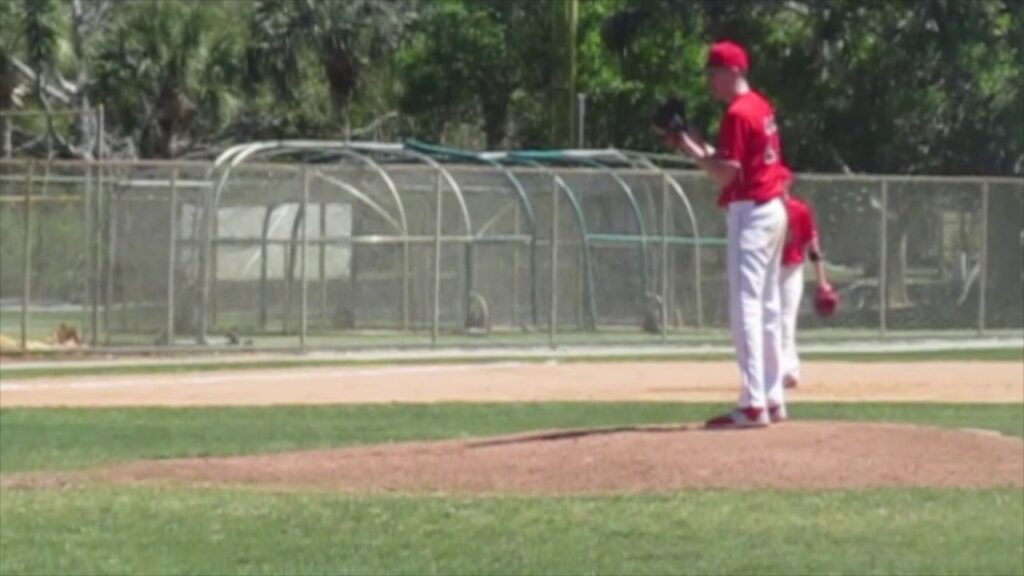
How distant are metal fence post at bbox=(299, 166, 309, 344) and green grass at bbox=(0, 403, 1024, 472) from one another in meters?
10.1

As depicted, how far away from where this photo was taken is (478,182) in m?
33.1

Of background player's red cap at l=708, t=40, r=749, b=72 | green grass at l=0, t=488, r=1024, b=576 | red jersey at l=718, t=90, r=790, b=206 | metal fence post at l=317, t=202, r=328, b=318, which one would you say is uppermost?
background player's red cap at l=708, t=40, r=749, b=72

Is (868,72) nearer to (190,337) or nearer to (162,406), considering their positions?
(190,337)

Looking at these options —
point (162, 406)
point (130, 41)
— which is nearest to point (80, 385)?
point (162, 406)

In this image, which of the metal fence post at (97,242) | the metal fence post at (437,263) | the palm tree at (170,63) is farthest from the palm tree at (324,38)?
the metal fence post at (97,242)

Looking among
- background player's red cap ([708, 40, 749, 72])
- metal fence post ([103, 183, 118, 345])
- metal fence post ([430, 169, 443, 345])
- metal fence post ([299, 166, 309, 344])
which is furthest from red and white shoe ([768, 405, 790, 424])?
metal fence post ([430, 169, 443, 345])

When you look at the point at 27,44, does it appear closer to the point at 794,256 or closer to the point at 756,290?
the point at 794,256

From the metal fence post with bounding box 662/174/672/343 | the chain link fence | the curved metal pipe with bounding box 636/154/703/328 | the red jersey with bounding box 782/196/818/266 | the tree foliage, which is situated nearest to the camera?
the red jersey with bounding box 782/196/818/266

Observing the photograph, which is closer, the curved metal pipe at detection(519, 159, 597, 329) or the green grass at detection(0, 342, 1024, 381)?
the green grass at detection(0, 342, 1024, 381)

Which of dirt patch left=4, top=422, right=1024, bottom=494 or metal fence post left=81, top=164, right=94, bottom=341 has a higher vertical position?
metal fence post left=81, top=164, right=94, bottom=341

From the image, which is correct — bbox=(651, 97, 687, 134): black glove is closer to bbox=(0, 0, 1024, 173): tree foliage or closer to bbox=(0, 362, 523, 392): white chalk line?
bbox=(0, 362, 523, 392): white chalk line

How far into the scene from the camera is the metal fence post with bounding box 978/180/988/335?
34.4 metres

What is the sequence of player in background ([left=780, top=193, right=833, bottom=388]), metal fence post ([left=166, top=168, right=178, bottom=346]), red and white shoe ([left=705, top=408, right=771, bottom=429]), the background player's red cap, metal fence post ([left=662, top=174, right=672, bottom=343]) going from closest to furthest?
the background player's red cap
red and white shoe ([left=705, top=408, right=771, bottom=429])
player in background ([left=780, top=193, right=833, bottom=388])
metal fence post ([left=166, top=168, right=178, bottom=346])
metal fence post ([left=662, top=174, right=672, bottom=343])

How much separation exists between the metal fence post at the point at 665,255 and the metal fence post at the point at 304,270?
482 cm
